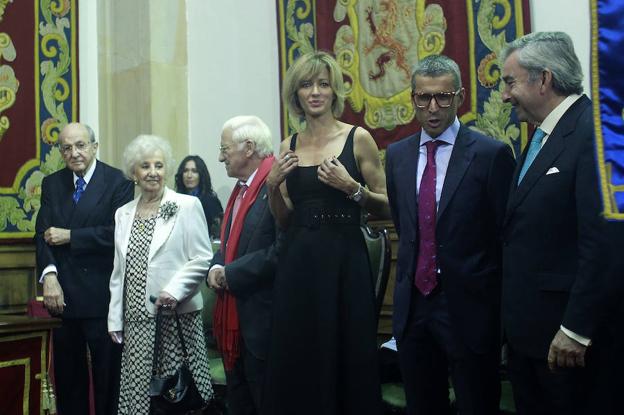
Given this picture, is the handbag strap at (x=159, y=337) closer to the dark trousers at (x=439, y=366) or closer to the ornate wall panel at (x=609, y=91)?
the dark trousers at (x=439, y=366)

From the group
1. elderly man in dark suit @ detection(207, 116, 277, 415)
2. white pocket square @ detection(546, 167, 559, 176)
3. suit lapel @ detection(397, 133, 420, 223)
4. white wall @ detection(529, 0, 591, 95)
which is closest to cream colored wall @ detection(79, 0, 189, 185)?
elderly man in dark suit @ detection(207, 116, 277, 415)

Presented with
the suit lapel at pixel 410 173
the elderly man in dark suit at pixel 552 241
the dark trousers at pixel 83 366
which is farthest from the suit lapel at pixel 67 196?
the elderly man in dark suit at pixel 552 241

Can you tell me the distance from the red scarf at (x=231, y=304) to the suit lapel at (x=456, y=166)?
0.91 meters

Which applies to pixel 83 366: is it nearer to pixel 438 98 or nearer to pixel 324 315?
pixel 324 315

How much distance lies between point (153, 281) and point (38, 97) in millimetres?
2258

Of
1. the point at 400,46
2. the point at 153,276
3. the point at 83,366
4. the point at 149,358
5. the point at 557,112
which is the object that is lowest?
the point at 83,366

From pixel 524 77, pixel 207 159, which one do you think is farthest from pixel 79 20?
pixel 524 77

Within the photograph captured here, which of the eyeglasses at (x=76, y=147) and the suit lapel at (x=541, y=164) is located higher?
the eyeglasses at (x=76, y=147)

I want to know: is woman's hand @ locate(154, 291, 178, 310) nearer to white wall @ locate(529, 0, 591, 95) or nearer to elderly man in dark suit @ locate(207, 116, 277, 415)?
elderly man in dark suit @ locate(207, 116, 277, 415)

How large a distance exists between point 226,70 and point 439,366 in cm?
354

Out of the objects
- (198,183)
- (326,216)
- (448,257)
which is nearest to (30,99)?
(198,183)

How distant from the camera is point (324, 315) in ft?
8.86

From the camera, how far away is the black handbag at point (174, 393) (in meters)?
3.19

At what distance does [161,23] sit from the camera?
557cm
